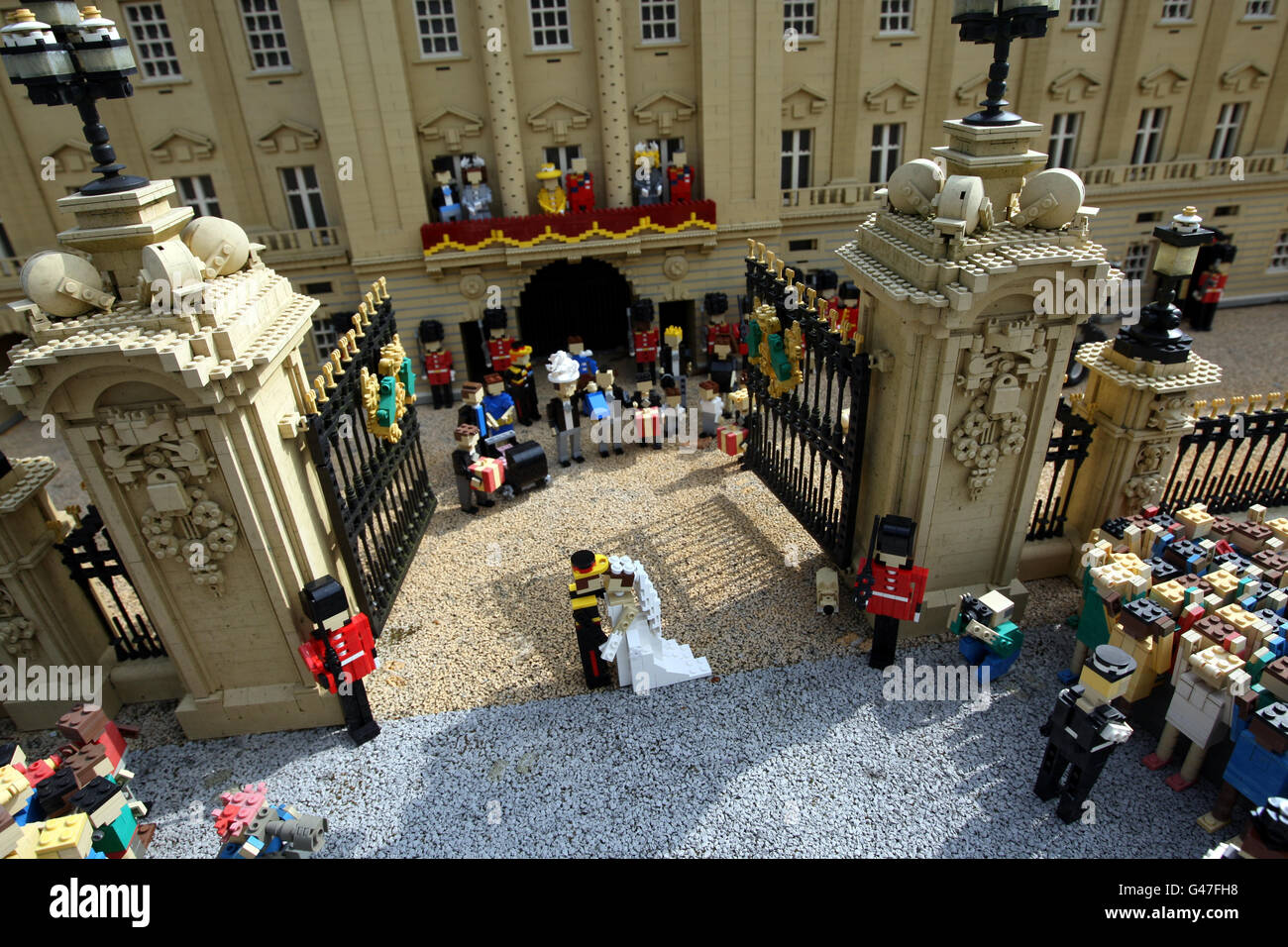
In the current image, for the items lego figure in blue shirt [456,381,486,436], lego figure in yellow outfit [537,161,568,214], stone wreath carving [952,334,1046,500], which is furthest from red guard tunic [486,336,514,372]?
stone wreath carving [952,334,1046,500]

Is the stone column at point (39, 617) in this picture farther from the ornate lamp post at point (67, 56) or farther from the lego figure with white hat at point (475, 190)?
the lego figure with white hat at point (475, 190)

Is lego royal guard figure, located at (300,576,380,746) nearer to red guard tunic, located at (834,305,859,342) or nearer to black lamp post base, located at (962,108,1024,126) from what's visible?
red guard tunic, located at (834,305,859,342)

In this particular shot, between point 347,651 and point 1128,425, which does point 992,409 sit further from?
point 347,651

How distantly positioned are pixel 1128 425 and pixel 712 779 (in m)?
7.63

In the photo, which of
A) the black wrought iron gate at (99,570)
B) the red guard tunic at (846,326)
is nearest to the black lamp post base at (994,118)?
the red guard tunic at (846,326)

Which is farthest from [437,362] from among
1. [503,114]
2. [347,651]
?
[347,651]

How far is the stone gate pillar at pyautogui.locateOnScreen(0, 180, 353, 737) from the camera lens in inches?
308

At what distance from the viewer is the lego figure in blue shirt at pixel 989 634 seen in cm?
962

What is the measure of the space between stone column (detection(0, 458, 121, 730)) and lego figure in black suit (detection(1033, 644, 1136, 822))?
1188 cm

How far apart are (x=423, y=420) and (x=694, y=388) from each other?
A: 7.00 m

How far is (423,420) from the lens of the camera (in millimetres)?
19172

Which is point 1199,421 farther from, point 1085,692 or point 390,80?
point 390,80

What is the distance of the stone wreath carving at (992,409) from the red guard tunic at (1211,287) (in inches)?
647

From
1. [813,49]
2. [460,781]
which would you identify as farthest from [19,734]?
[813,49]
